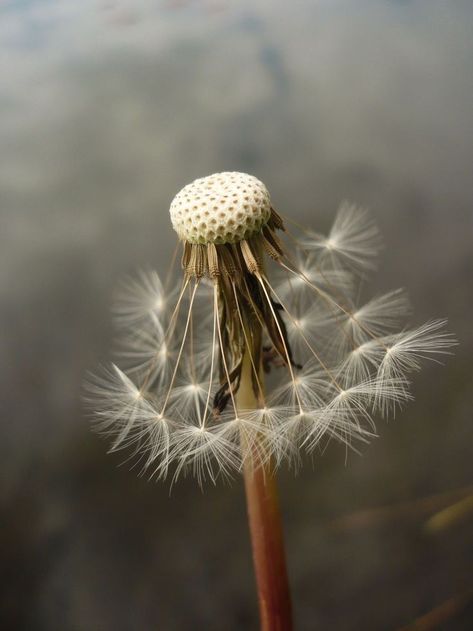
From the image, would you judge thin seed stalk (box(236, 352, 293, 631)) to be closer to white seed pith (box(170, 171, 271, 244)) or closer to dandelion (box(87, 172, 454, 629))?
dandelion (box(87, 172, 454, 629))

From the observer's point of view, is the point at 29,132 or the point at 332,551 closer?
the point at 332,551

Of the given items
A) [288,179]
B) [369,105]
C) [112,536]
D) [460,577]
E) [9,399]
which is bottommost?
[460,577]

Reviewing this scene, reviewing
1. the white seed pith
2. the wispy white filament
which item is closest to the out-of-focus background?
the wispy white filament

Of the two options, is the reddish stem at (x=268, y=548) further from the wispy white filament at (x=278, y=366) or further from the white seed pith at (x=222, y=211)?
the white seed pith at (x=222, y=211)

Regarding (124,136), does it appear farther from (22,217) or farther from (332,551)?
(332,551)

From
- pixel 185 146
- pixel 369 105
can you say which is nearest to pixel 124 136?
pixel 185 146

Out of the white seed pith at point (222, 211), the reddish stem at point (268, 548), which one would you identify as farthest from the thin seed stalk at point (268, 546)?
the white seed pith at point (222, 211)

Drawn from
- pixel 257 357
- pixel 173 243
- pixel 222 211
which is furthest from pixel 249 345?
pixel 173 243
